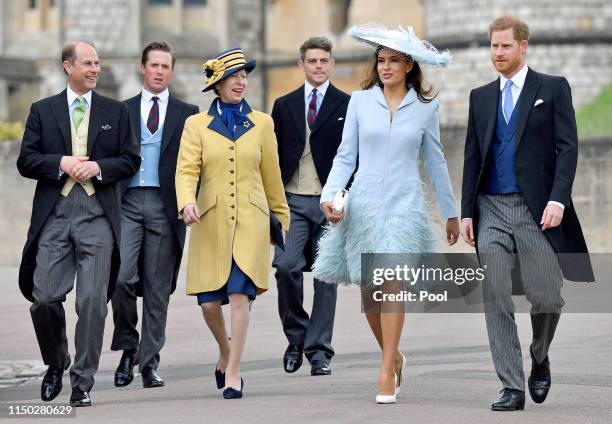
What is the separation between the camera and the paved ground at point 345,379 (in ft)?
30.0

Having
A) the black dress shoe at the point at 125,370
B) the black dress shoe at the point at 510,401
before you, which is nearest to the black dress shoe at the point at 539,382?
the black dress shoe at the point at 510,401

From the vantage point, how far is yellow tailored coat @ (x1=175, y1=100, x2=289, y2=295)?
404 inches

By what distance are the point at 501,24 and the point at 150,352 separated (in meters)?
3.05

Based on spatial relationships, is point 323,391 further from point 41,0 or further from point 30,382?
point 41,0

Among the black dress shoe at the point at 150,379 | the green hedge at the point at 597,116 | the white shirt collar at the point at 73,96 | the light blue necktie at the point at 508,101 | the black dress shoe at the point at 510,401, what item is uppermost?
the light blue necktie at the point at 508,101

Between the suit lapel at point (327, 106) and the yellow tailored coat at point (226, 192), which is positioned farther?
the suit lapel at point (327, 106)

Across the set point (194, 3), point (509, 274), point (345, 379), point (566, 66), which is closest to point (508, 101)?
point (509, 274)

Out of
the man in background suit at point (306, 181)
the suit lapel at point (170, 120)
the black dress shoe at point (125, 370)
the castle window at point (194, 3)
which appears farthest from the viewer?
the castle window at point (194, 3)

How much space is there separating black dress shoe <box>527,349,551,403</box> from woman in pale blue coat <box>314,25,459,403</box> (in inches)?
28.5

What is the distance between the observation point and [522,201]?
373 inches

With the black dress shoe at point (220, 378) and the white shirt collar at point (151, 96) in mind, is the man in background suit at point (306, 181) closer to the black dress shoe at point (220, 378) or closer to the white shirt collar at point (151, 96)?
the white shirt collar at point (151, 96)

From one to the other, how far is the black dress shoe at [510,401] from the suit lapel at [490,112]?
4.03 feet

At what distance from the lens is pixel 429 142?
1000cm

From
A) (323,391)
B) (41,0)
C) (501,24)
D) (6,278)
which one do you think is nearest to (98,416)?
(323,391)
